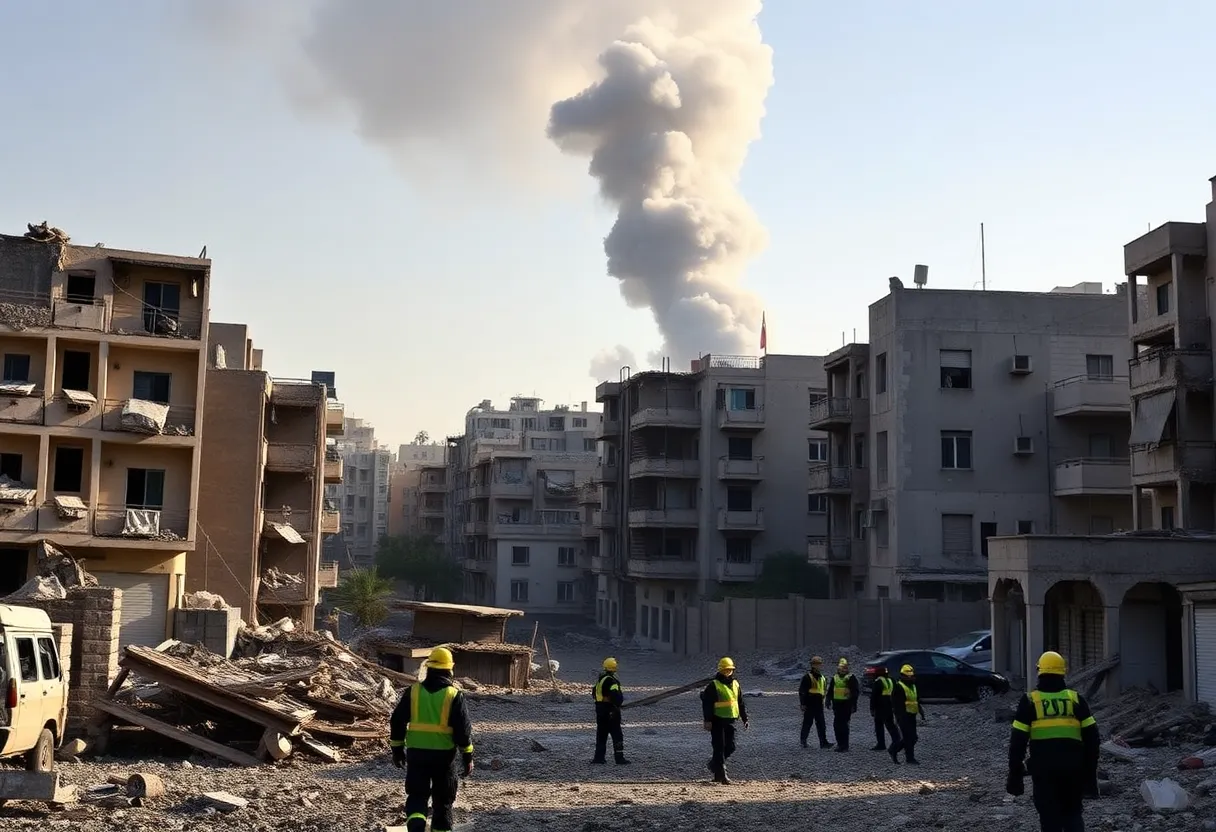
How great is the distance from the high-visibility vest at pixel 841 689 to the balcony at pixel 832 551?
31161mm

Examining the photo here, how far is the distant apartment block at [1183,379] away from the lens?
39.0 m

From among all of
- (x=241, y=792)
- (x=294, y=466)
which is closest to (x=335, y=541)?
(x=294, y=466)

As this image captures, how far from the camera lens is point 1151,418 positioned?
4028 cm

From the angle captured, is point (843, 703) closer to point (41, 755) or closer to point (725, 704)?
point (725, 704)

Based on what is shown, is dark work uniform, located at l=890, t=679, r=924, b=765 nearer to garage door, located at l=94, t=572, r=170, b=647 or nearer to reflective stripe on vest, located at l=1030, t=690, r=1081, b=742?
reflective stripe on vest, located at l=1030, t=690, r=1081, b=742

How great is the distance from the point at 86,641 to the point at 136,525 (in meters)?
18.2

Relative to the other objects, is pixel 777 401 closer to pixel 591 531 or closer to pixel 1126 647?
pixel 591 531

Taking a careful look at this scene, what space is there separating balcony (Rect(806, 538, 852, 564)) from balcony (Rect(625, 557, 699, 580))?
9911 mm

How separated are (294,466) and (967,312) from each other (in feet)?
85.5

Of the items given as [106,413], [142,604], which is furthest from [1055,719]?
[106,413]

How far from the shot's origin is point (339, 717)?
2348 cm

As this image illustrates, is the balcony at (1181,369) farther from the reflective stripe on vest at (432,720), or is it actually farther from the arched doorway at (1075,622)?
the reflective stripe on vest at (432,720)

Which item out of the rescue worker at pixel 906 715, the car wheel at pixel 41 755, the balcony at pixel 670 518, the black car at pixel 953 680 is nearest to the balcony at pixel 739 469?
the balcony at pixel 670 518

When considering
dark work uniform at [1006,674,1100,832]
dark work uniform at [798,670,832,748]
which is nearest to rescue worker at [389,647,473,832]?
dark work uniform at [1006,674,1100,832]
